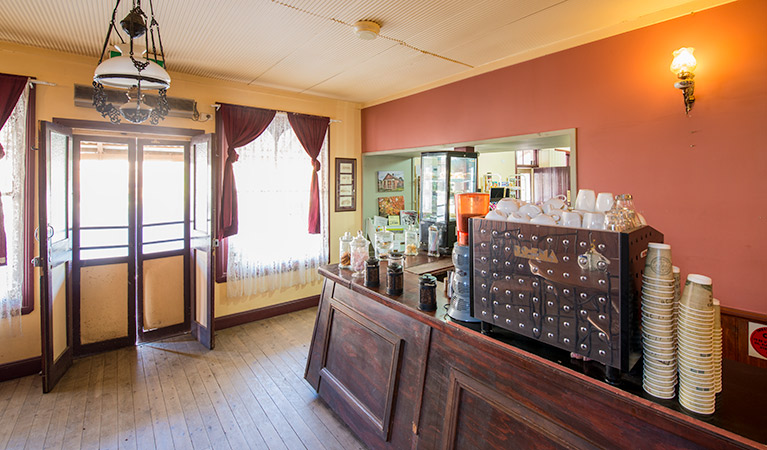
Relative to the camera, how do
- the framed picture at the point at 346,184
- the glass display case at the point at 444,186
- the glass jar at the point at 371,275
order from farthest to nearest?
the framed picture at the point at 346,184 < the glass display case at the point at 444,186 < the glass jar at the point at 371,275

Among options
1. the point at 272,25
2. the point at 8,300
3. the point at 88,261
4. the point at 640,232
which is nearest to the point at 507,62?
the point at 272,25

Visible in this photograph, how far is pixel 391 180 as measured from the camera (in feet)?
19.2

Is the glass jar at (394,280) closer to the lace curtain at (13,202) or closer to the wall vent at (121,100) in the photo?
the wall vent at (121,100)

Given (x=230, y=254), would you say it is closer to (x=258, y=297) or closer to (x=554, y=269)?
(x=258, y=297)

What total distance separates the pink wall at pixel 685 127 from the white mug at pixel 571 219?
6.07 feet

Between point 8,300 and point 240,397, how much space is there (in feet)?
7.41

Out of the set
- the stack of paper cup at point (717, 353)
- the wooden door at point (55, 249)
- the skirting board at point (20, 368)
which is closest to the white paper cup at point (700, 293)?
the stack of paper cup at point (717, 353)

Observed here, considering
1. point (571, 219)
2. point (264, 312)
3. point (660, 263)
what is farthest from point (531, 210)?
point (264, 312)

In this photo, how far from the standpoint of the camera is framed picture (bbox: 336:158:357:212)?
5.33 m

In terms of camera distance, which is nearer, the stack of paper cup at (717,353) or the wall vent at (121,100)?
the stack of paper cup at (717,353)

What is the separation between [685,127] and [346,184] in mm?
3950

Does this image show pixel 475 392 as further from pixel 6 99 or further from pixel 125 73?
pixel 6 99

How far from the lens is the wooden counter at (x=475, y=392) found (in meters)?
1.12

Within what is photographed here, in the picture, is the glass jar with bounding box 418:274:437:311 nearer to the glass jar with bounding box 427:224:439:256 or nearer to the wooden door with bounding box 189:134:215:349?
the glass jar with bounding box 427:224:439:256
